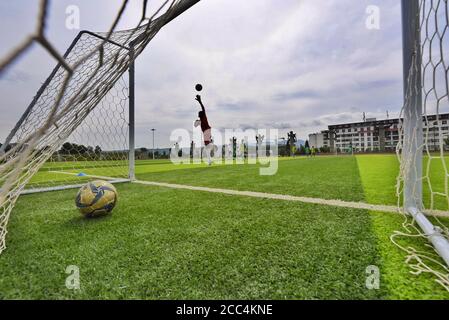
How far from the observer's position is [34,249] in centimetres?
176

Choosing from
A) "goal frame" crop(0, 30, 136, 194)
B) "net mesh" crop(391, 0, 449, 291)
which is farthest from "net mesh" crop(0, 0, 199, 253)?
"net mesh" crop(391, 0, 449, 291)

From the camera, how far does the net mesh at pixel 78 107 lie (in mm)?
991

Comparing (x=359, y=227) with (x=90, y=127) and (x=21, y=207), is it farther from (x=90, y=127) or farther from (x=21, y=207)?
(x=90, y=127)

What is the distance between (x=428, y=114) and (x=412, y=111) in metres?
0.27

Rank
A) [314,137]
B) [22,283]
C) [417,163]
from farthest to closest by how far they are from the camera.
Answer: [314,137]
[417,163]
[22,283]

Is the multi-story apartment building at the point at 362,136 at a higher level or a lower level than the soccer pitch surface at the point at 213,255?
higher

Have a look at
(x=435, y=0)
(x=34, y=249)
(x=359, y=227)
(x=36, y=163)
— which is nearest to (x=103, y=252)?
(x=34, y=249)

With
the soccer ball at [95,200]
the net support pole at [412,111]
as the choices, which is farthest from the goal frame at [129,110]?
the net support pole at [412,111]

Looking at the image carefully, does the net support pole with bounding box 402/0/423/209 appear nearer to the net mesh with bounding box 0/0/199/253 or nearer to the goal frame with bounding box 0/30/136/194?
the net mesh with bounding box 0/0/199/253

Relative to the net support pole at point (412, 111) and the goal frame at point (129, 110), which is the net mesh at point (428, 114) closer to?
the net support pole at point (412, 111)

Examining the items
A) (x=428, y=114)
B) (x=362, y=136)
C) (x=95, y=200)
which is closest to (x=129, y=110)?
(x=95, y=200)

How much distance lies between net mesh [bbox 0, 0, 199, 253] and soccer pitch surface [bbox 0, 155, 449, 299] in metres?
0.51

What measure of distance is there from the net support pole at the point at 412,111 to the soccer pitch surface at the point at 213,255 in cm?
32

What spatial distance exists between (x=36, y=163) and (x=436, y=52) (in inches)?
141
